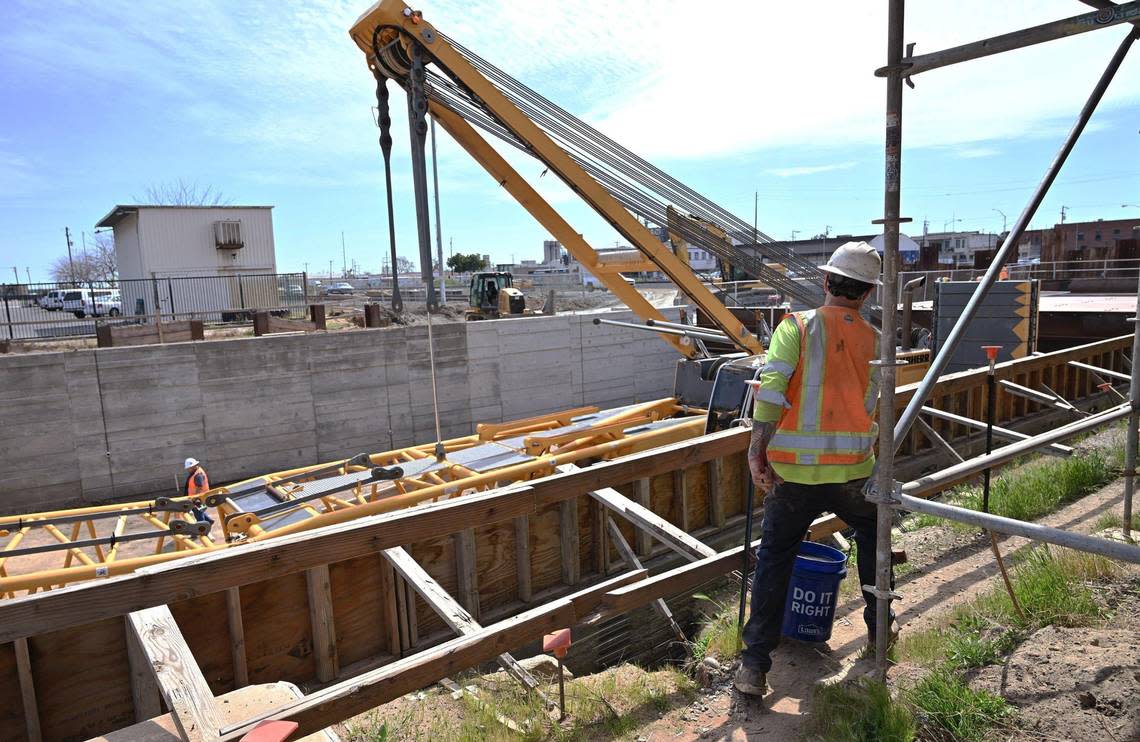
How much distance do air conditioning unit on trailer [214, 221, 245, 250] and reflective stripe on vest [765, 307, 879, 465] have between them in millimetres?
31809

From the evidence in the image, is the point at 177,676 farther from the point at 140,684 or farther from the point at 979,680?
the point at 979,680

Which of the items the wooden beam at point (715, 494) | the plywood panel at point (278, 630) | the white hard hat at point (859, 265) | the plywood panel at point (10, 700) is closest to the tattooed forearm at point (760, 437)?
the white hard hat at point (859, 265)

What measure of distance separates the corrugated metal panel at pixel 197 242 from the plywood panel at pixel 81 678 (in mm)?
29341

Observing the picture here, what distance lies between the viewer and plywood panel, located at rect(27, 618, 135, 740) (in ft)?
10.6

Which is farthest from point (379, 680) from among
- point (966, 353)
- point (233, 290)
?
point (233, 290)

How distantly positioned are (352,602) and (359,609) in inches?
3.1

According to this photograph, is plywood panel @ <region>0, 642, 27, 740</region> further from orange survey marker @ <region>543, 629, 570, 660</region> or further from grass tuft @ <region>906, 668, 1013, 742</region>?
grass tuft @ <region>906, 668, 1013, 742</region>

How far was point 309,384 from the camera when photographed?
53.6ft

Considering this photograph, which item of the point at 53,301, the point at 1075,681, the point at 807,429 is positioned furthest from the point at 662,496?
the point at 53,301

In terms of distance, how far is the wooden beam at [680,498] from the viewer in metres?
6.01

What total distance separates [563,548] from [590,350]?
15.7 m

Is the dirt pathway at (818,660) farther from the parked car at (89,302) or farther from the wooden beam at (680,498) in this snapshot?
Result: the parked car at (89,302)

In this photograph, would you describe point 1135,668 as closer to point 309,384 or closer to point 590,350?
point 309,384

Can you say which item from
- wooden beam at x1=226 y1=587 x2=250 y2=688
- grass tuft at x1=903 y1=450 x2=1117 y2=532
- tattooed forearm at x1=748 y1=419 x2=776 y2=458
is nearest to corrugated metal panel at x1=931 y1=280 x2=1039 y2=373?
grass tuft at x1=903 y1=450 x2=1117 y2=532
